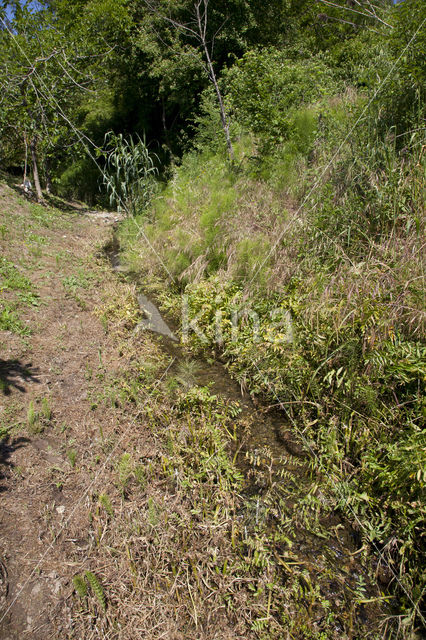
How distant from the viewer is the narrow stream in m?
2.00

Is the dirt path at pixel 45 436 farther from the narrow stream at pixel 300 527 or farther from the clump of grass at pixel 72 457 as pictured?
the narrow stream at pixel 300 527

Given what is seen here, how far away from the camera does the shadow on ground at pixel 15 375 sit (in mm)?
3223

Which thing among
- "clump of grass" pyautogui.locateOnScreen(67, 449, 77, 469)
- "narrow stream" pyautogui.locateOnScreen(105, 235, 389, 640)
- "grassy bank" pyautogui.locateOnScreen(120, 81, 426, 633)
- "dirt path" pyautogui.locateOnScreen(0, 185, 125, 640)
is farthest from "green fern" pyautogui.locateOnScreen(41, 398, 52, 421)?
"grassy bank" pyautogui.locateOnScreen(120, 81, 426, 633)

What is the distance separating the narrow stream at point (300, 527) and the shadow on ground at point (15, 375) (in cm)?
143

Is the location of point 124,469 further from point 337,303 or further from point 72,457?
point 337,303

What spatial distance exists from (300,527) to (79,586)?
1317 millimetres

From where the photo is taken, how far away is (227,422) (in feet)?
10.7

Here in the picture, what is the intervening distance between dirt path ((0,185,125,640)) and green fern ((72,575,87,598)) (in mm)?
94

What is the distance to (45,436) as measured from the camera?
2.85 metres

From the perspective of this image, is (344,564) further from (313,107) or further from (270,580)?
(313,107)

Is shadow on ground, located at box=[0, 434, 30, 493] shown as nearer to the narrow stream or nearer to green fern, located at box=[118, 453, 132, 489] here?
green fern, located at box=[118, 453, 132, 489]

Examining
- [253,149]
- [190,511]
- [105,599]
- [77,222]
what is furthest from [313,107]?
[105,599]

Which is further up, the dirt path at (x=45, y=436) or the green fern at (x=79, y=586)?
the dirt path at (x=45, y=436)

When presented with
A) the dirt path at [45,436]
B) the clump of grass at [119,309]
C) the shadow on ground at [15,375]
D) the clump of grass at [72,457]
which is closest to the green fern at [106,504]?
the dirt path at [45,436]
